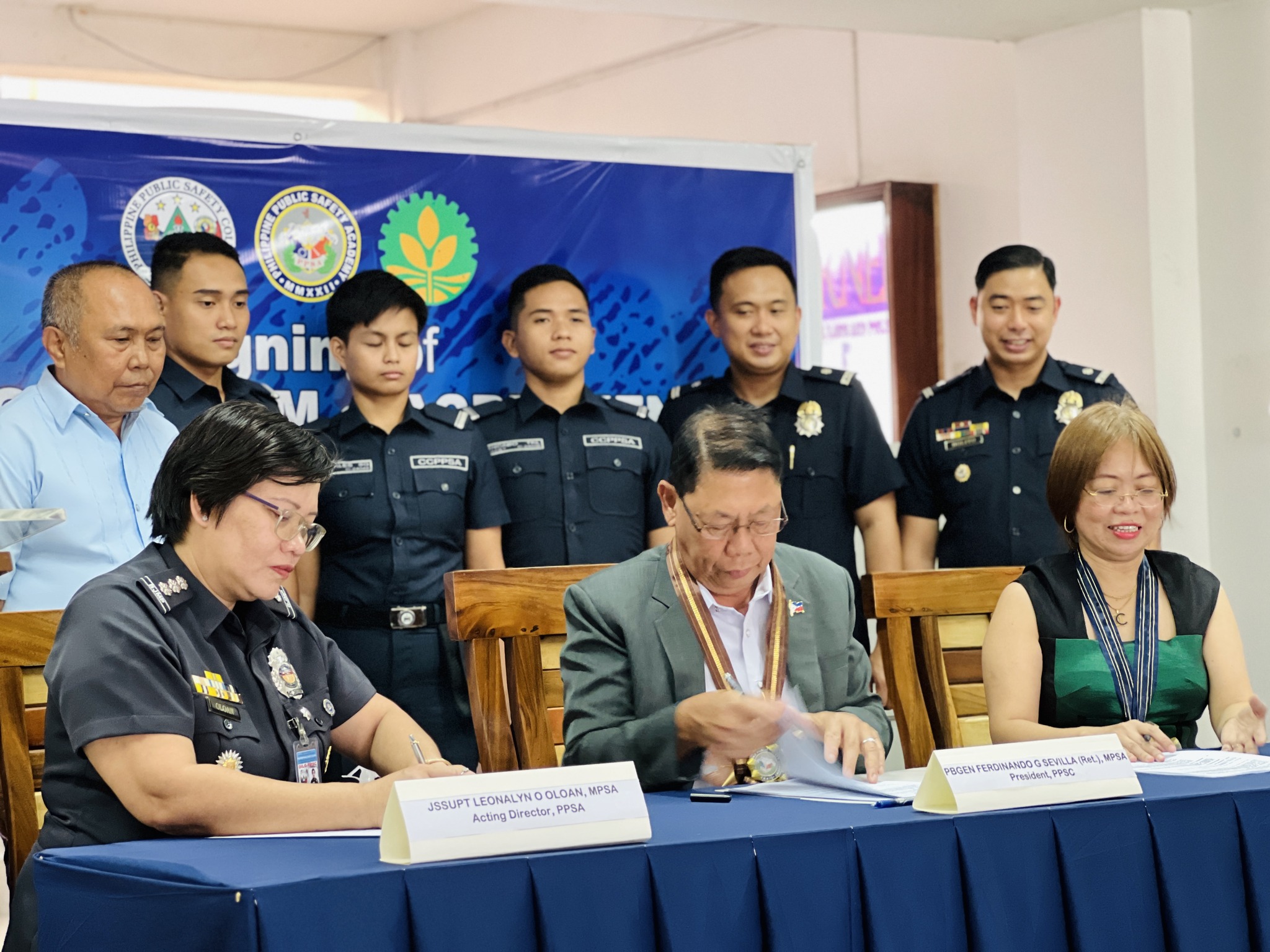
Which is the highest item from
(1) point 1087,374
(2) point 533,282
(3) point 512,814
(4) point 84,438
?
(2) point 533,282

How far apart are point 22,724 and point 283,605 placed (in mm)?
461

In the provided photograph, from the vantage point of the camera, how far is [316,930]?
1.49 metres

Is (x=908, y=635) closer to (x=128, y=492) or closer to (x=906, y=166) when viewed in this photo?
(x=128, y=492)

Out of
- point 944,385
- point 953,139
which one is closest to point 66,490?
point 944,385

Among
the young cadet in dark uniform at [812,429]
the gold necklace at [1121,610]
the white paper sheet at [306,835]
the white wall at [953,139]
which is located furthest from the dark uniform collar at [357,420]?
the white wall at [953,139]

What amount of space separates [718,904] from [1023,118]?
4.10 metres

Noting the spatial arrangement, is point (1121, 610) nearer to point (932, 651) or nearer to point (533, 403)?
point (932, 651)

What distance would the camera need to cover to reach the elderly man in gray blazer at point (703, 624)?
7.61 ft

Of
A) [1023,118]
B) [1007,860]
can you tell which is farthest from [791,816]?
A: [1023,118]

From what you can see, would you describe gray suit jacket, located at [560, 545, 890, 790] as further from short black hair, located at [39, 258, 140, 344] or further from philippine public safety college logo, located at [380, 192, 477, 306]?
philippine public safety college logo, located at [380, 192, 477, 306]

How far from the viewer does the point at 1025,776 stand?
1.91 meters

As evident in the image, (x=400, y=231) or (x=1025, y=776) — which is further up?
(x=400, y=231)

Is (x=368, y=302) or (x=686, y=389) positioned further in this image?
(x=686, y=389)

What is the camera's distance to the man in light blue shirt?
3379mm
